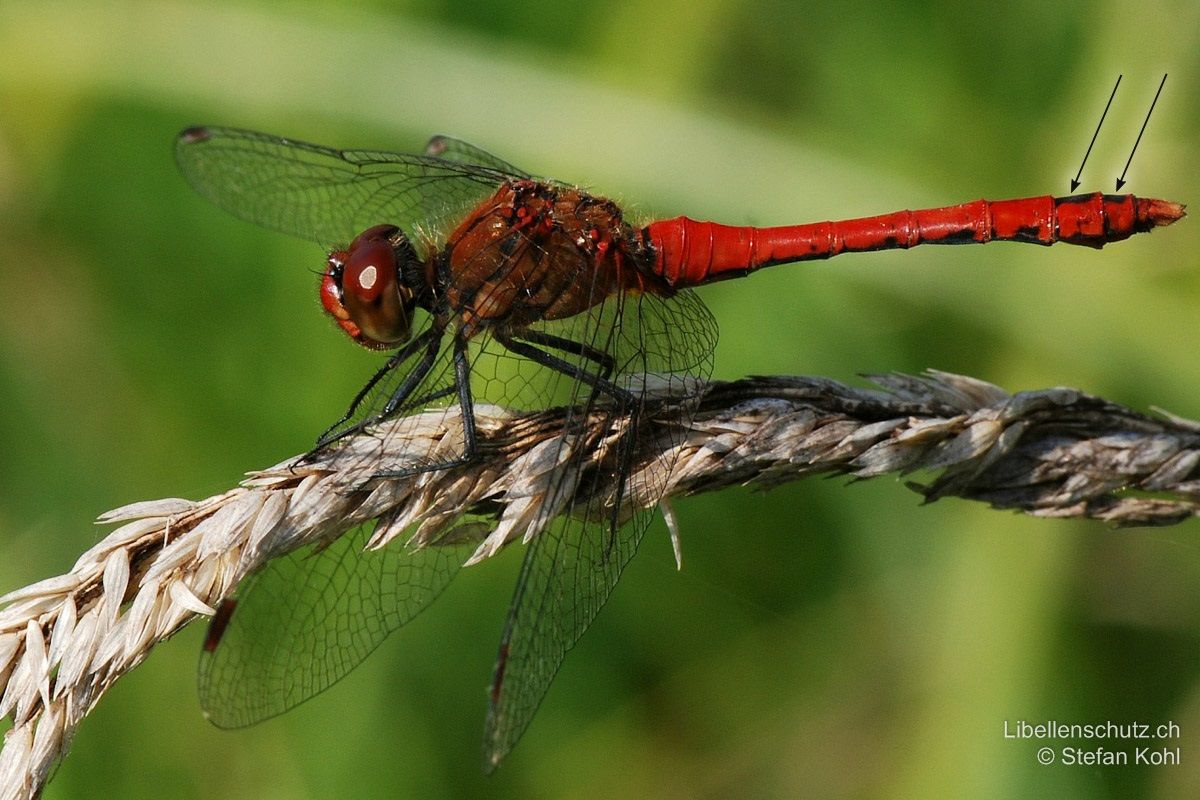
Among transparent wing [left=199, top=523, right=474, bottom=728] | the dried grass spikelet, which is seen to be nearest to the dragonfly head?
the dried grass spikelet

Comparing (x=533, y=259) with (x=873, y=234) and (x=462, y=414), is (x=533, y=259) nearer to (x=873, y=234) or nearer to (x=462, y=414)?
(x=462, y=414)

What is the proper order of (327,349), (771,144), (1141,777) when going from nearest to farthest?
(1141,777), (327,349), (771,144)

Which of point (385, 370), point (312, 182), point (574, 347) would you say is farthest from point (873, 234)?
point (312, 182)

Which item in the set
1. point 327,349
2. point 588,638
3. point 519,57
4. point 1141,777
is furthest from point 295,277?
point 1141,777

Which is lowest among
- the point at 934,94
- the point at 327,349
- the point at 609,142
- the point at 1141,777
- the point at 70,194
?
the point at 1141,777

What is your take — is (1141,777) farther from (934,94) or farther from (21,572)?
(21,572)

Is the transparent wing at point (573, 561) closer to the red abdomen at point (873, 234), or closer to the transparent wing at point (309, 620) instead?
the transparent wing at point (309, 620)

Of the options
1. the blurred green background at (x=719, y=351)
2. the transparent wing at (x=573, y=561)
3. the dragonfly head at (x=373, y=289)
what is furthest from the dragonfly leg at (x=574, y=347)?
the blurred green background at (x=719, y=351)
